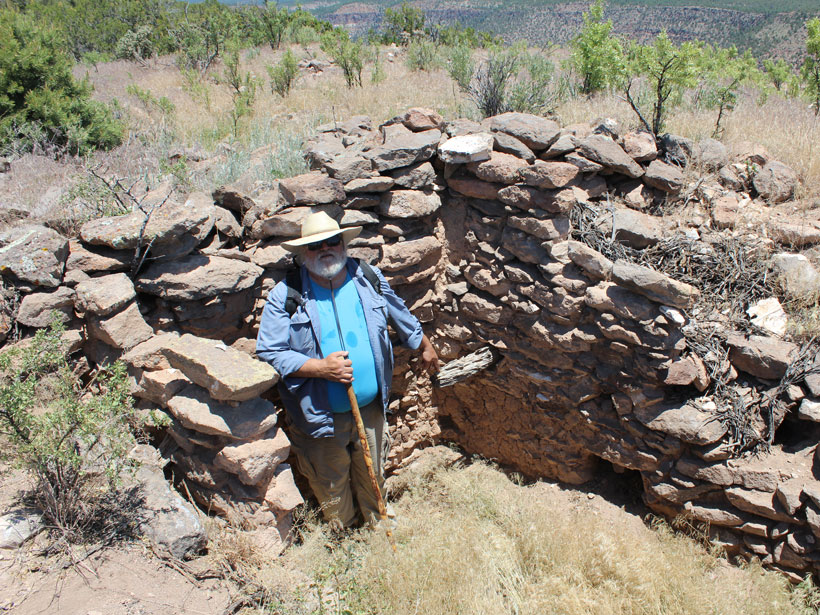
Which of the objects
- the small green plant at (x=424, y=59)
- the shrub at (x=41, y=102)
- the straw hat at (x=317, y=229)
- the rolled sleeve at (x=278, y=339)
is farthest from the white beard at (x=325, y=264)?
the small green plant at (x=424, y=59)

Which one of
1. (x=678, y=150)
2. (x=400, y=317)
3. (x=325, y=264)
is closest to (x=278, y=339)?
(x=325, y=264)

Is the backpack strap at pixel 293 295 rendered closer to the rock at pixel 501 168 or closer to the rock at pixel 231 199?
the rock at pixel 231 199

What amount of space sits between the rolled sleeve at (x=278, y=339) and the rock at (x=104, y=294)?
933 mm

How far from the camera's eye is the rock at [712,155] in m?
4.95

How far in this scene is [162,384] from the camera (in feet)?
10.8

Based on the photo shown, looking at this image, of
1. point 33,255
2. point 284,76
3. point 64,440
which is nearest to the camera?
point 64,440

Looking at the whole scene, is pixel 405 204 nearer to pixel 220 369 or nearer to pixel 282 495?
pixel 220 369

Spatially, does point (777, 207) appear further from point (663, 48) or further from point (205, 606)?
point (205, 606)

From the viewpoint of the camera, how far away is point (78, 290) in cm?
342

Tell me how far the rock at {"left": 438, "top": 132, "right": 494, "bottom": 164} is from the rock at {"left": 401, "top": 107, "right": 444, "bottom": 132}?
0.39 m

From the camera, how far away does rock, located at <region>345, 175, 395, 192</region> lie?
14.1 ft

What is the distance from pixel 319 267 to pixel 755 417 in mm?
3326

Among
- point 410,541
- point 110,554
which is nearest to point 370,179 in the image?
point 410,541

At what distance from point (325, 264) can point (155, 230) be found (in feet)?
3.93
